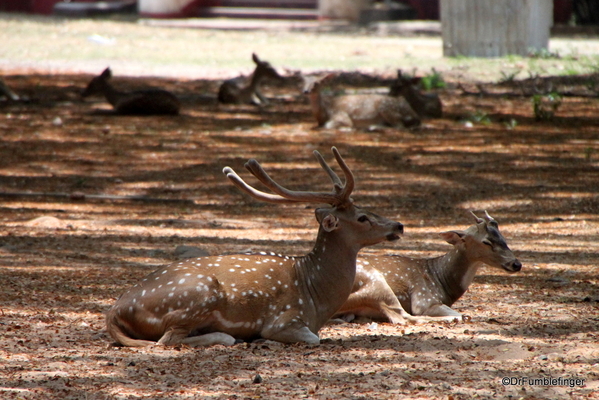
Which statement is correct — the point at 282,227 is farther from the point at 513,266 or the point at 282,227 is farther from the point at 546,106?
the point at 546,106

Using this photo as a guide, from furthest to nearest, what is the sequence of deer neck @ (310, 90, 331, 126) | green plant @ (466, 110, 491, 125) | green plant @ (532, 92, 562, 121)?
green plant @ (466, 110, 491, 125) < green plant @ (532, 92, 562, 121) < deer neck @ (310, 90, 331, 126)

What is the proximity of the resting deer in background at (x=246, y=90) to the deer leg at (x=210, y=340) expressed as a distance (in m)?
12.6

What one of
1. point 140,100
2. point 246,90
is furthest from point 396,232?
point 246,90

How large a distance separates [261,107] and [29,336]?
1282cm

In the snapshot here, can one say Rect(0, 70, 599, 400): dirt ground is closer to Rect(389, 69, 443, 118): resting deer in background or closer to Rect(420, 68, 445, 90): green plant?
Rect(420, 68, 445, 90): green plant

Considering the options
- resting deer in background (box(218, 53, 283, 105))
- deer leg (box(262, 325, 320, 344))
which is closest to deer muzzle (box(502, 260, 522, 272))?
deer leg (box(262, 325, 320, 344))

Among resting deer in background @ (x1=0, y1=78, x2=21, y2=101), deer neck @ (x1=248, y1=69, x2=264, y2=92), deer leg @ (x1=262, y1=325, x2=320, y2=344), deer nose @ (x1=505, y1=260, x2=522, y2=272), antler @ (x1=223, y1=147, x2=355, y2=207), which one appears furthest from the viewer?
deer neck @ (x1=248, y1=69, x2=264, y2=92)

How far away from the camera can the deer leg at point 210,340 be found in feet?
18.5

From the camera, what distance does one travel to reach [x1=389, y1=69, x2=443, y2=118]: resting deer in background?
54.6 ft

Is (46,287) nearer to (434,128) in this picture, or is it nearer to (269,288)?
(269,288)

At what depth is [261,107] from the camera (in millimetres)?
18266

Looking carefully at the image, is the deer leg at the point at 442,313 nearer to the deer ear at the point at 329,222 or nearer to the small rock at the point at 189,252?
the deer ear at the point at 329,222

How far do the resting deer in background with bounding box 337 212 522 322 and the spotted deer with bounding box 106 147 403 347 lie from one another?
2.07 ft

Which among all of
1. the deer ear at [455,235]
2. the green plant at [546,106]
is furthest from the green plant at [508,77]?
the deer ear at [455,235]
